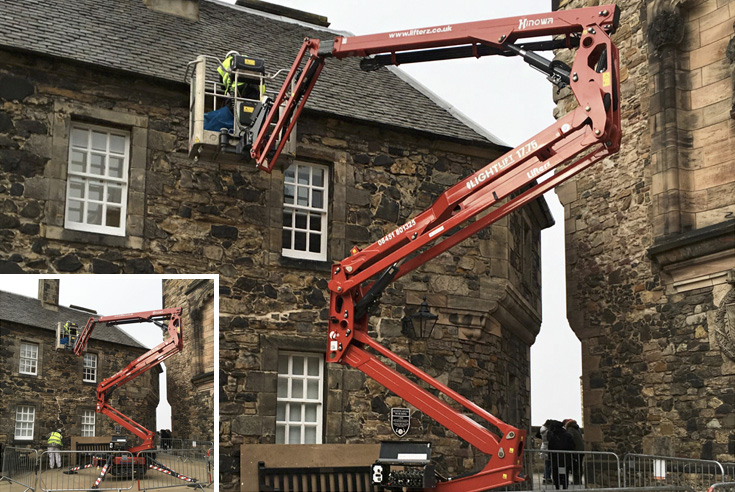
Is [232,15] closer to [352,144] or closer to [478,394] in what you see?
[352,144]

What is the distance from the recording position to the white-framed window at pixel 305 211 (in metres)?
13.8

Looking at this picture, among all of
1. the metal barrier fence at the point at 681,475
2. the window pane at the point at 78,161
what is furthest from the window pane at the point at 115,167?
the metal barrier fence at the point at 681,475

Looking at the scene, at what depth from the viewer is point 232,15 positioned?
17406 mm

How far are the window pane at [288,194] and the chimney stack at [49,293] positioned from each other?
5.14 meters

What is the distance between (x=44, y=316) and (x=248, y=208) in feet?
15.5

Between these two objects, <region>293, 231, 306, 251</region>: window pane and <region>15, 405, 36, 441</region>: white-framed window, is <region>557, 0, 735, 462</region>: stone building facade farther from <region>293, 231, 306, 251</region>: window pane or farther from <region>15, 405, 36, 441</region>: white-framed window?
<region>15, 405, 36, 441</region>: white-framed window

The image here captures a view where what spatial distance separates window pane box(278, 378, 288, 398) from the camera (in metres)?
13.2

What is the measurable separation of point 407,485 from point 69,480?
10.8 ft

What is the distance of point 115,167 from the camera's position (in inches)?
507

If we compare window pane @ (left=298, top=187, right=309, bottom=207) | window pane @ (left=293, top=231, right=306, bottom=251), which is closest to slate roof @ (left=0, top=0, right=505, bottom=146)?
window pane @ (left=298, top=187, right=309, bottom=207)

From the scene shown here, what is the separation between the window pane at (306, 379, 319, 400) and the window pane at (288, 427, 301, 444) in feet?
1.65

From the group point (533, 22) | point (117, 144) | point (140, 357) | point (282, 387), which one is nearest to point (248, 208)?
point (117, 144)

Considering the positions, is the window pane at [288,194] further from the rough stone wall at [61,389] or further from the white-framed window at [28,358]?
the white-framed window at [28,358]

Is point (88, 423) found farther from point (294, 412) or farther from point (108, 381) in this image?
point (294, 412)
